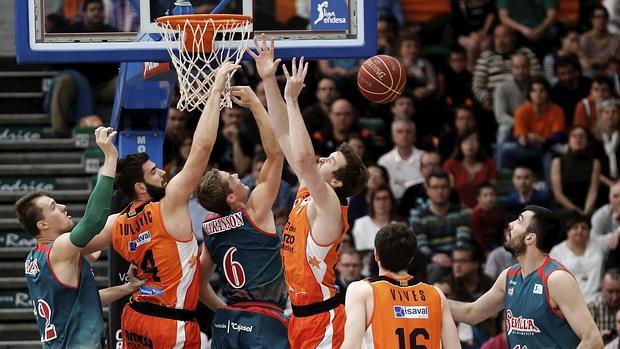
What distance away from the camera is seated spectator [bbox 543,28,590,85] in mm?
18688

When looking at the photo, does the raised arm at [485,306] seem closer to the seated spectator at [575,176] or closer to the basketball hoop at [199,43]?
the basketball hoop at [199,43]

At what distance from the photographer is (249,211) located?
10430 millimetres

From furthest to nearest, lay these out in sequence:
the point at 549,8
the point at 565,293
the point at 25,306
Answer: the point at 549,8 → the point at 25,306 → the point at 565,293

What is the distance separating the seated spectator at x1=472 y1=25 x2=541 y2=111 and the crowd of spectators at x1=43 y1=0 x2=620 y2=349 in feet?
0.06

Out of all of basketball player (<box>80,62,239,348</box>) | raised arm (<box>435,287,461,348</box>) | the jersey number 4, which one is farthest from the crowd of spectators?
the jersey number 4

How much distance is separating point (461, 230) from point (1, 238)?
196 inches

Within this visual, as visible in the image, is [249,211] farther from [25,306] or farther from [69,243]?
[25,306]

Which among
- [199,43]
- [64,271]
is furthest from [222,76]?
[64,271]

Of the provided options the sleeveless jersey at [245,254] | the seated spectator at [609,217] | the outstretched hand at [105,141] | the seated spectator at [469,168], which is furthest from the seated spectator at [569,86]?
the outstretched hand at [105,141]

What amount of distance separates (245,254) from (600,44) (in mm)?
10004

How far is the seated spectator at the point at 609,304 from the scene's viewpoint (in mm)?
14281

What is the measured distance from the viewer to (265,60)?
32.3 ft

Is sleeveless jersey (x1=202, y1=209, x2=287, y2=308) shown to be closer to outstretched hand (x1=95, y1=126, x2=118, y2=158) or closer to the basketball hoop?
the basketball hoop

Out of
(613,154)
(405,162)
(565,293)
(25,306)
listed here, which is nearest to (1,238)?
(25,306)
